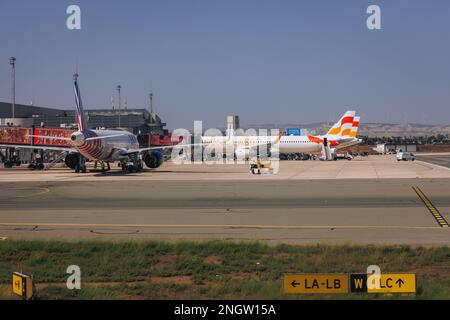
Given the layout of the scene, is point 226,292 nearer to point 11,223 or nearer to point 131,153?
point 11,223

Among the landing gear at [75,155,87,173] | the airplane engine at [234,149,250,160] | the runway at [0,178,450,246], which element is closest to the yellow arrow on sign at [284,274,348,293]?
the runway at [0,178,450,246]

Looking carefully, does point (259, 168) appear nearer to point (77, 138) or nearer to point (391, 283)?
point (77, 138)

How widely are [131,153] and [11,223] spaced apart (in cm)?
3644

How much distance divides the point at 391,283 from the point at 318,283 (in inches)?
49.6

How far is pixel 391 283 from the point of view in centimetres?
1009

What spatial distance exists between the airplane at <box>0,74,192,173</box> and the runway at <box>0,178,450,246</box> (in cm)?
1017

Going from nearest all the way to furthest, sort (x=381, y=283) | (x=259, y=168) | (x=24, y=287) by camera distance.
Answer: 1. (x=24, y=287)
2. (x=381, y=283)
3. (x=259, y=168)

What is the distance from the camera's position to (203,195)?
3344 cm

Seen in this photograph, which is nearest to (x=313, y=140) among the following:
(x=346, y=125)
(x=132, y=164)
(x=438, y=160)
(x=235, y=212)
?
(x=346, y=125)

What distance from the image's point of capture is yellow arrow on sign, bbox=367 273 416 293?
32.5ft

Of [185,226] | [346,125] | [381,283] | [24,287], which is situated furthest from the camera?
[346,125]

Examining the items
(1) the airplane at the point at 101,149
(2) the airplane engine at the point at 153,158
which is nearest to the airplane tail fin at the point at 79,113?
(1) the airplane at the point at 101,149

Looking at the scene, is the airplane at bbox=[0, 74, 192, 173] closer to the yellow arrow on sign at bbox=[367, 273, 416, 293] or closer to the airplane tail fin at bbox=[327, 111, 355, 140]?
the yellow arrow on sign at bbox=[367, 273, 416, 293]
